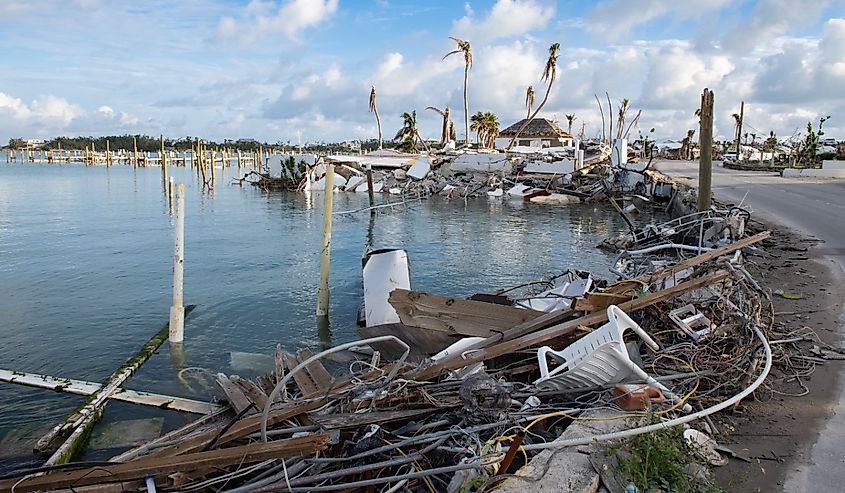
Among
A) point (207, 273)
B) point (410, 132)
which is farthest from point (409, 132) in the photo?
point (207, 273)

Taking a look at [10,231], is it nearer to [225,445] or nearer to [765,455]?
[225,445]

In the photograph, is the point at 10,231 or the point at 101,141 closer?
the point at 10,231

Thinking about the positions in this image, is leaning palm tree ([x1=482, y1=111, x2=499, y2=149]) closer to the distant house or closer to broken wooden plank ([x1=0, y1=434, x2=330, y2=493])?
the distant house

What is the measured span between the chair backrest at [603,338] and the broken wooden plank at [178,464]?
2.38m

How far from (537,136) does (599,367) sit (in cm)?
5845

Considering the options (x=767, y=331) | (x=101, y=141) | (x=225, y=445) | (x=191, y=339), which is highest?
(x=101, y=141)

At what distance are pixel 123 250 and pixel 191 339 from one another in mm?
10542

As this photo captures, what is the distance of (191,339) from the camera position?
10.9m

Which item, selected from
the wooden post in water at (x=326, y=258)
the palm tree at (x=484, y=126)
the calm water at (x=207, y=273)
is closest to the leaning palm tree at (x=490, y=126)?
the palm tree at (x=484, y=126)

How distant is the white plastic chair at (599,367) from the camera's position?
515 centimetres

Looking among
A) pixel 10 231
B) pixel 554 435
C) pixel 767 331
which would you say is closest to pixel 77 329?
pixel 554 435

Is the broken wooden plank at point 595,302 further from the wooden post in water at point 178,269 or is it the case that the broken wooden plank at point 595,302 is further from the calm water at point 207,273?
the wooden post in water at point 178,269

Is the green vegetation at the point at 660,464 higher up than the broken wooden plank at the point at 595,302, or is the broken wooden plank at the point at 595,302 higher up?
the broken wooden plank at the point at 595,302

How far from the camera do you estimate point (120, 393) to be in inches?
305
